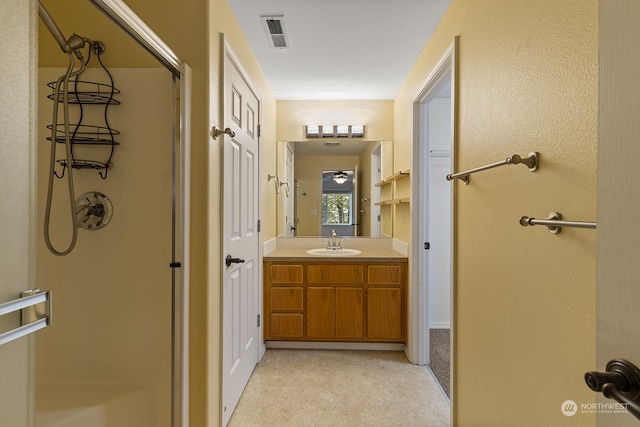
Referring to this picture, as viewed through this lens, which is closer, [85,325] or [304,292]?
[85,325]

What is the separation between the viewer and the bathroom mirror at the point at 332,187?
139 inches

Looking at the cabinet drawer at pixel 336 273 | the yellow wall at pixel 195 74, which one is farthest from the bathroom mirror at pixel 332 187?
the yellow wall at pixel 195 74

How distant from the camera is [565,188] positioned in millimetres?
997

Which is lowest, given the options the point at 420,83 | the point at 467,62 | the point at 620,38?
the point at 620,38

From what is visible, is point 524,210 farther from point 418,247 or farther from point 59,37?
point 59,37

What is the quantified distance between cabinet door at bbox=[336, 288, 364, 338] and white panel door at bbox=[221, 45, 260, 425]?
71 cm

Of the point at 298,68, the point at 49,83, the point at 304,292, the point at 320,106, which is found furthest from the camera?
the point at 320,106

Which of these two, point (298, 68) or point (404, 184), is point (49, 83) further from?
point (404, 184)

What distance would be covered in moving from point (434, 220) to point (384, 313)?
3.84 ft

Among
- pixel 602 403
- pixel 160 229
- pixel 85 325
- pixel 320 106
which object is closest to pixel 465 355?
pixel 602 403

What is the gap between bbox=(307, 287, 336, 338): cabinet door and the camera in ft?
9.79

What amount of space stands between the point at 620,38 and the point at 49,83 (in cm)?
211

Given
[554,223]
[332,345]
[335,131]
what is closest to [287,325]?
[332,345]
